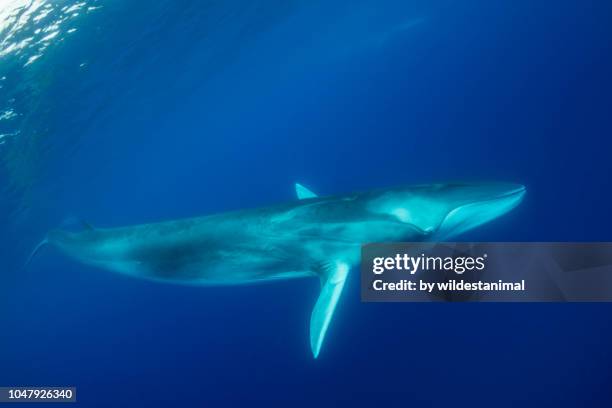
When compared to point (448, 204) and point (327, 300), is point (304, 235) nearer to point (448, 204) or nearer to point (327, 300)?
point (327, 300)

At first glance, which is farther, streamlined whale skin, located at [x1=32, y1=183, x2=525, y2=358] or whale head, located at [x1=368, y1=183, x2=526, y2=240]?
streamlined whale skin, located at [x1=32, y1=183, x2=525, y2=358]

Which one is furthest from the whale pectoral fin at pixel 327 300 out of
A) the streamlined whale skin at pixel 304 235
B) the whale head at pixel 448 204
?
the whale head at pixel 448 204

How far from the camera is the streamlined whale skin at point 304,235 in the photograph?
21.2 feet

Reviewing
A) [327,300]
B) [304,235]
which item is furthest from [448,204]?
[327,300]

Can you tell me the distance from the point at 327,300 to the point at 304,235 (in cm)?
119

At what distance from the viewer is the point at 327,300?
721cm

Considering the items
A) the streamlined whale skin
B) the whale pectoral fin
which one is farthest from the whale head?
the whale pectoral fin

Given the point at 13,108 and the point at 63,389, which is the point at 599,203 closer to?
the point at 63,389

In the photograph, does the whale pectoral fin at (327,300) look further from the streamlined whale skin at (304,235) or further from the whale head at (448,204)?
the whale head at (448,204)

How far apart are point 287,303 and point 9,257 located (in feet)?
86.5

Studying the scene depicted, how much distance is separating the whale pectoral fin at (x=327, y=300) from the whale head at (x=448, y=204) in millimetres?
1364

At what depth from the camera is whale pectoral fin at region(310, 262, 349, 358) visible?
683cm

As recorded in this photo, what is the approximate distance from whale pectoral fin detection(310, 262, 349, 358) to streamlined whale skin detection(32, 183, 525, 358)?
18mm

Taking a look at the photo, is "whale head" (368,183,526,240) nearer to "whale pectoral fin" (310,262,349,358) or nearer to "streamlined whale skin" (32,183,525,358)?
"streamlined whale skin" (32,183,525,358)
